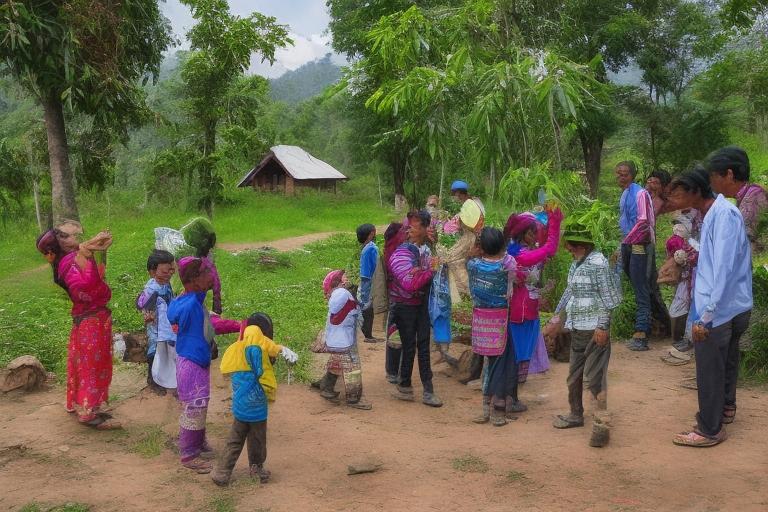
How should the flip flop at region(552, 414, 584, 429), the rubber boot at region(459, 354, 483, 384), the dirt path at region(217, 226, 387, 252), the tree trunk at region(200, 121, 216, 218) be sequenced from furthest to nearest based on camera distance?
the dirt path at region(217, 226, 387, 252), the tree trunk at region(200, 121, 216, 218), the rubber boot at region(459, 354, 483, 384), the flip flop at region(552, 414, 584, 429)

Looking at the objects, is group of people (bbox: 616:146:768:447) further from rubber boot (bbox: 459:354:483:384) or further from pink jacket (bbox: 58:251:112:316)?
pink jacket (bbox: 58:251:112:316)

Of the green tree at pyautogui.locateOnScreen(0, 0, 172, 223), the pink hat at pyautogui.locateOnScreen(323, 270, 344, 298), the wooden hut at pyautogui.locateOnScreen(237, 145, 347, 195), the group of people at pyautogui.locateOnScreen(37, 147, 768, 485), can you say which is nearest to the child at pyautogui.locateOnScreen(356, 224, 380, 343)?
the group of people at pyautogui.locateOnScreen(37, 147, 768, 485)

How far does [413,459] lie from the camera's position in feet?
14.7

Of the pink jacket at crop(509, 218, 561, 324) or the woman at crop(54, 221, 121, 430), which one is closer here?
the woman at crop(54, 221, 121, 430)

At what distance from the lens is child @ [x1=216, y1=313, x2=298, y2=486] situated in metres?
4.11

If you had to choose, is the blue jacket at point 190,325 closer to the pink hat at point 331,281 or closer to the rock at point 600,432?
the pink hat at point 331,281

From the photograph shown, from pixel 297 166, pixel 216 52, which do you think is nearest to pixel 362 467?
pixel 216 52

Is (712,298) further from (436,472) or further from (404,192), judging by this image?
(404,192)

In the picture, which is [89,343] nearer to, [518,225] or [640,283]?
[518,225]

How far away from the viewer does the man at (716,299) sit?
13.7 ft

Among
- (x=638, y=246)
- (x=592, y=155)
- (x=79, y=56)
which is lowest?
(x=638, y=246)

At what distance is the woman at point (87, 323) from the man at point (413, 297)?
2.25 metres

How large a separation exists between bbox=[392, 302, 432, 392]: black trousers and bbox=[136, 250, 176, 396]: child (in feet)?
5.91

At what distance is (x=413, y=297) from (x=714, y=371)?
226 cm
